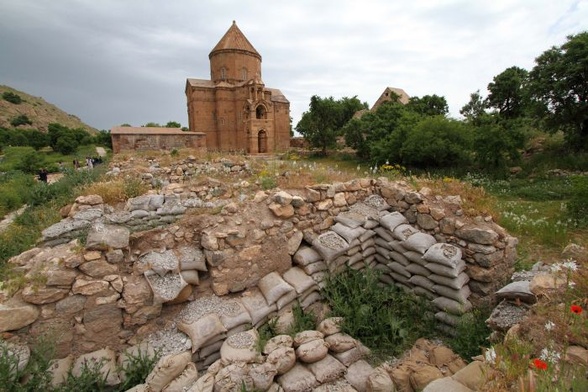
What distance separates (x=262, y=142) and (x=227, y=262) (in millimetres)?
22806

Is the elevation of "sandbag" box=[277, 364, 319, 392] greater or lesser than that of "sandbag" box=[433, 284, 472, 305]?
lesser

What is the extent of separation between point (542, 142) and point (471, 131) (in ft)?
18.2

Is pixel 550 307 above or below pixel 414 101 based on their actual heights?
below

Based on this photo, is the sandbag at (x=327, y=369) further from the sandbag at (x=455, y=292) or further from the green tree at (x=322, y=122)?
the green tree at (x=322, y=122)

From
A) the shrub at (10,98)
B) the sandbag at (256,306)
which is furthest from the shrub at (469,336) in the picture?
the shrub at (10,98)

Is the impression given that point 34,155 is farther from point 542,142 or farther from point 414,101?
point 542,142

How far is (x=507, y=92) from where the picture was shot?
23094mm

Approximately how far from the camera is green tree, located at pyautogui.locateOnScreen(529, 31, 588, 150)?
1262 centimetres

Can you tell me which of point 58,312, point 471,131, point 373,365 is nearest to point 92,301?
point 58,312

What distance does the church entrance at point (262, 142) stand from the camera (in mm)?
25688

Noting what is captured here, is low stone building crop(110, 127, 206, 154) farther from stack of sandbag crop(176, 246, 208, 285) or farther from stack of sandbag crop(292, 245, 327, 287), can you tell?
stack of sandbag crop(292, 245, 327, 287)

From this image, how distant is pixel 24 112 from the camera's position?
49188 mm

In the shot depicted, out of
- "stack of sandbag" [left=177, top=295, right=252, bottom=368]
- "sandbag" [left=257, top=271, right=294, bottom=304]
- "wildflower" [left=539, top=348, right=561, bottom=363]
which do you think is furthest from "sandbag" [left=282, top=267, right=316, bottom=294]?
"wildflower" [left=539, top=348, right=561, bottom=363]

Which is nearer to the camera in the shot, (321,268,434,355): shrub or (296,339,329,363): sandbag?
(296,339,329,363): sandbag
